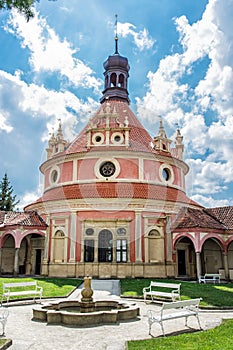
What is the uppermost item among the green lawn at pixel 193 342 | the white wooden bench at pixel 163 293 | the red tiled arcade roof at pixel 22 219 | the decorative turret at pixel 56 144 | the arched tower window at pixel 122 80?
the arched tower window at pixel 122 80

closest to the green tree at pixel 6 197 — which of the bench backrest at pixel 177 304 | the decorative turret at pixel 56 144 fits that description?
the decorative turret at pixel 56 144

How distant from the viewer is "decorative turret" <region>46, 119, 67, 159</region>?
114 feet

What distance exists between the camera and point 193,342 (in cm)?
841

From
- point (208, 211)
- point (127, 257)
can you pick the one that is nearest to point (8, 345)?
point (127, 257)

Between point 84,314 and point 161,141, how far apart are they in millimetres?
24437

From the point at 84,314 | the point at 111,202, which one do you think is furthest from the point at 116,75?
the point at 84,314

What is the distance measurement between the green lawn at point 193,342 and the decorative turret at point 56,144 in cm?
2741

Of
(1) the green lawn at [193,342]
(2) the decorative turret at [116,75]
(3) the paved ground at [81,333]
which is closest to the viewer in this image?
(1) the green lawn at [193,342]

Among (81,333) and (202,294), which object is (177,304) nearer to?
(81,333)

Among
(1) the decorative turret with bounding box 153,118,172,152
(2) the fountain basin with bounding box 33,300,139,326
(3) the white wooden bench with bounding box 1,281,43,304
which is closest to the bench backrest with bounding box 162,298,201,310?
(2) the fountain basin with bounding box 33,300,139,326

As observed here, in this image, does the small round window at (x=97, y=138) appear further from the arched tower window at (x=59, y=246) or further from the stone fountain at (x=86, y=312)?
the stone fountain at (x=86, y=312)

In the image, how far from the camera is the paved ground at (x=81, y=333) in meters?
8.55

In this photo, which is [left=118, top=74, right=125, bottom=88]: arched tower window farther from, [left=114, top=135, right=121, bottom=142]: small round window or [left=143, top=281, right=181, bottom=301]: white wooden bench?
[left=143, top=281, right=181, bottom=301]: white wooden bench

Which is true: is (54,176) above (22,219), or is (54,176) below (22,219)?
above
